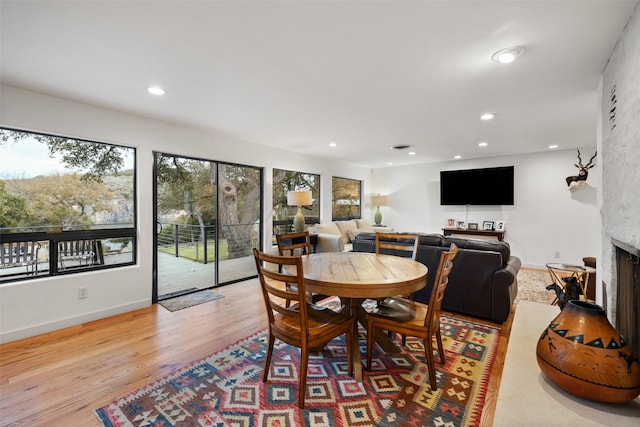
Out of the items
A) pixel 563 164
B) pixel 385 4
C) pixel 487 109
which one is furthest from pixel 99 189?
pixel 563 164

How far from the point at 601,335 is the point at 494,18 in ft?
5.76

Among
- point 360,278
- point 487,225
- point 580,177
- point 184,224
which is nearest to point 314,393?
Answer: point 360,278

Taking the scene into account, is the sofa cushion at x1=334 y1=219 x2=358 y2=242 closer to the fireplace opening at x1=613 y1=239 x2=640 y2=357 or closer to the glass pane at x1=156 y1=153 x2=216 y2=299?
the glass pane at x1=156 y1=153 x2=216 y2=299

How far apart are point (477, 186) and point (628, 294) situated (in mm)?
5133

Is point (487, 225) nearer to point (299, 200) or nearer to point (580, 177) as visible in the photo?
point (580, 177)

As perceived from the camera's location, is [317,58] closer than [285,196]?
Yes

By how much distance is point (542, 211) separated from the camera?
222 inches

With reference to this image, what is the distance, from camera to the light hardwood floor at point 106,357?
5.73 ft


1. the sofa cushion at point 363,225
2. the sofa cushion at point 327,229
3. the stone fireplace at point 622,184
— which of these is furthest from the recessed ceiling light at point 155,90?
the sofa cushion at point 363,225

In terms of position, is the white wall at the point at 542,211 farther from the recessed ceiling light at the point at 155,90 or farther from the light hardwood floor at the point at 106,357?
the recessed ceiling light at the point at 155,90

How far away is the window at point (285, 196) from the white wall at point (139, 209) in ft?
4.21

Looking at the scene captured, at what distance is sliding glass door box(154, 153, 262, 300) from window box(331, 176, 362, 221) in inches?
91.0

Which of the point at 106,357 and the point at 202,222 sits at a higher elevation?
the point at 202,222

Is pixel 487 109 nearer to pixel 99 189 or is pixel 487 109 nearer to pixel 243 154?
pixel 243 154
